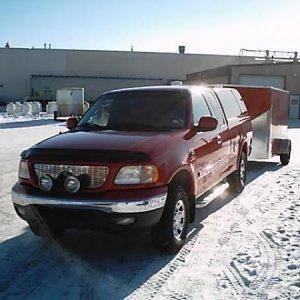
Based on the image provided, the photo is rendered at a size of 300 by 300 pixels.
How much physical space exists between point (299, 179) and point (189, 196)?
17.3 feet

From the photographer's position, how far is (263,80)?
43219mm

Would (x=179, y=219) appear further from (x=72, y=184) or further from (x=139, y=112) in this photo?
(x=139, y=112)

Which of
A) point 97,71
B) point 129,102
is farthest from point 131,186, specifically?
point 97,71

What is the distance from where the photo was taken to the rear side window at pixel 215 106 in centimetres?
722

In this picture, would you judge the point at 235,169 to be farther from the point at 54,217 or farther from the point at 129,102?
the point at 54,217

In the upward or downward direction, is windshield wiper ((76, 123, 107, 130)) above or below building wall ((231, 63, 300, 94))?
below

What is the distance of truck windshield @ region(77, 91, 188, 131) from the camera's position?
615 cm

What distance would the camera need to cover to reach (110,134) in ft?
18.6

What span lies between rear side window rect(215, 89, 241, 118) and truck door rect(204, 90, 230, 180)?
Answer: 32 cm

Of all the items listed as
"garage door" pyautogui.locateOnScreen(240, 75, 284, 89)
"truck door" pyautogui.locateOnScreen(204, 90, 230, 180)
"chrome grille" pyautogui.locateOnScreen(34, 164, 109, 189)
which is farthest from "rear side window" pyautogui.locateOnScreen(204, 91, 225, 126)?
"garage door" pyautogui.locateOnScreen(240, 75, 284, 89)

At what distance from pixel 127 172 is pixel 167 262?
1117 mm

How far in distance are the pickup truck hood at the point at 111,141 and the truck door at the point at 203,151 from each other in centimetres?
47

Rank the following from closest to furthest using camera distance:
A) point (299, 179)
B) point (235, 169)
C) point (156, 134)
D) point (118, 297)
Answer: point (118, 297)
point (156, 134)
point (235, 169)
point (299, 179)

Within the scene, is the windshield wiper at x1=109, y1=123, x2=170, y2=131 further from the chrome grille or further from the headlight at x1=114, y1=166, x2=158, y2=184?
the chrome grille
